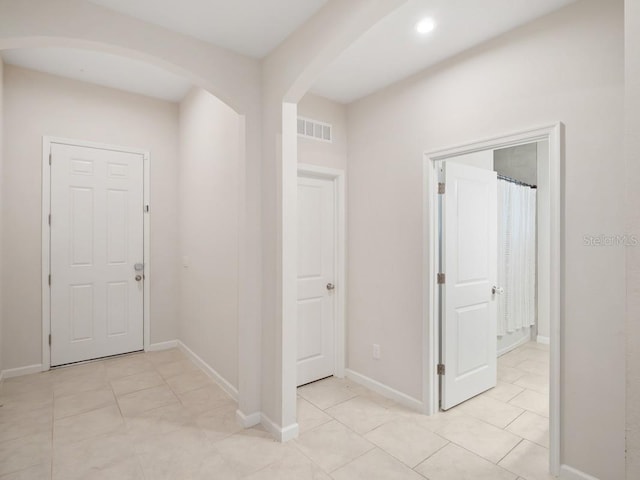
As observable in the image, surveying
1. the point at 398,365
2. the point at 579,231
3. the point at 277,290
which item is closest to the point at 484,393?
the point at 398,365

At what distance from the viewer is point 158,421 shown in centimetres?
255

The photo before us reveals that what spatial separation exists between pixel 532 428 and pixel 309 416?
5.40 feet

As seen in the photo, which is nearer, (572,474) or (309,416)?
(572,474)

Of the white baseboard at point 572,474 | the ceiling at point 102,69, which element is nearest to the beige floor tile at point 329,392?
the white baseboard at point 572,474

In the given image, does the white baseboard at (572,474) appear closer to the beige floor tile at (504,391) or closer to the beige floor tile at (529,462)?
the beige floor tile at (529,462)

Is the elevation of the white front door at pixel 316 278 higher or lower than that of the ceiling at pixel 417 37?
lower

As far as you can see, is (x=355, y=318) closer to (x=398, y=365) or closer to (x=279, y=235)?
(x=398, y=365)

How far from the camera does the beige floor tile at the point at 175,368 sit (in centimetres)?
343

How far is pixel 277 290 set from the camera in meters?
2.38

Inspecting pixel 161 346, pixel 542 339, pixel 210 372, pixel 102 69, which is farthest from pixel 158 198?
pixel 542 339

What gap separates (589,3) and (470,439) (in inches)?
108

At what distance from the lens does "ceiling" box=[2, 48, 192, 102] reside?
302 centimetres

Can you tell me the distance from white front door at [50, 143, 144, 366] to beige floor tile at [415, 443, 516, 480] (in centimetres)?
338

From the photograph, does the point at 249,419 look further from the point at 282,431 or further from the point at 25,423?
the point at 25,423
